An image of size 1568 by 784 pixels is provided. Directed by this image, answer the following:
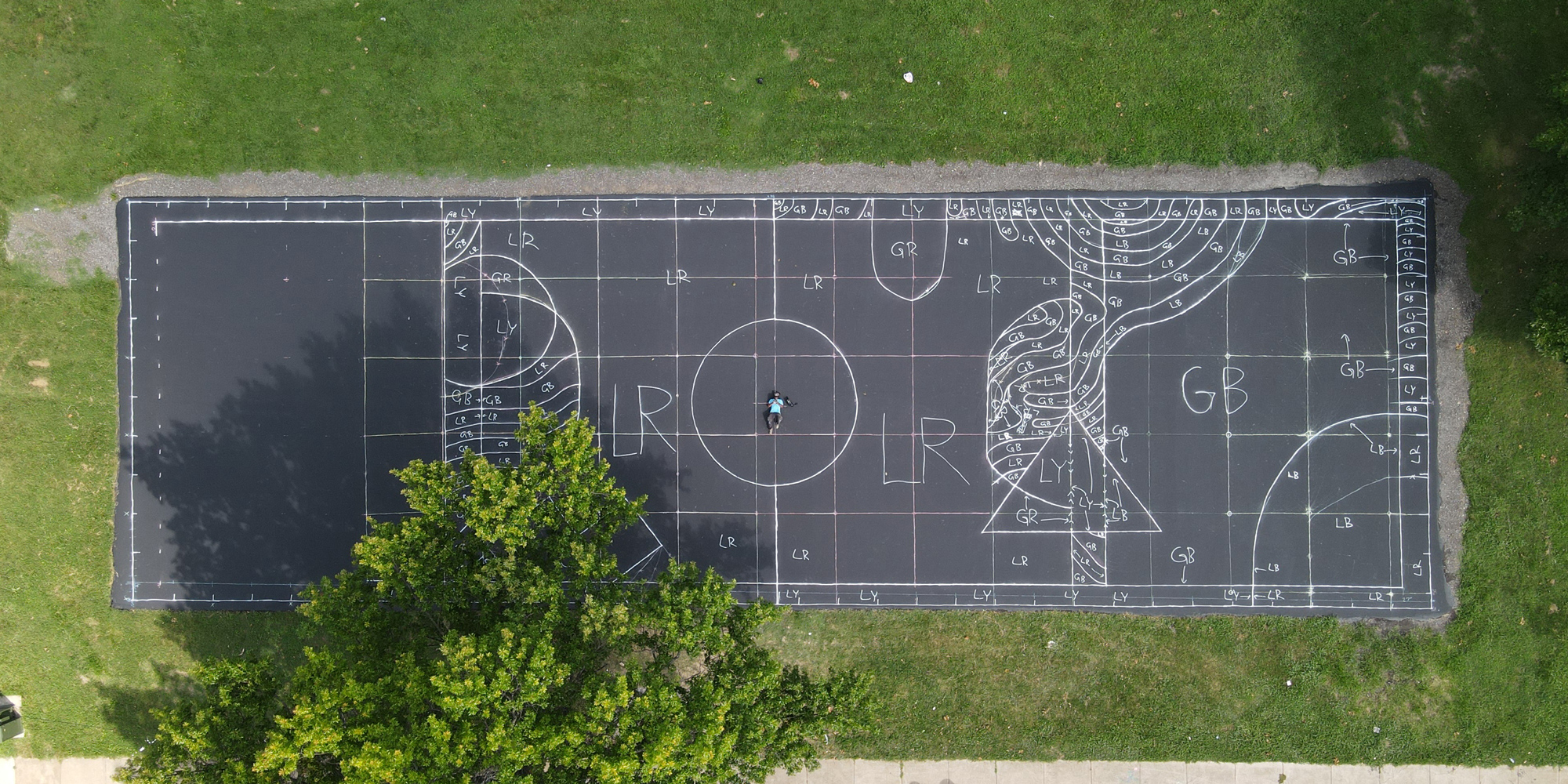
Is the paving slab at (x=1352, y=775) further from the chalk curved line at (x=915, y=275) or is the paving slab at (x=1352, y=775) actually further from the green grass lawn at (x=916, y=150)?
the chalk curved line at (x=915, y=275)

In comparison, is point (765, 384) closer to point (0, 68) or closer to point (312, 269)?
point (312, 269)

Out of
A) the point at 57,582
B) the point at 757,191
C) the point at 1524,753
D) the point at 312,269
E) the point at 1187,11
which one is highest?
the point at 1187,11

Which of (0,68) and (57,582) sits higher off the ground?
(0,68)

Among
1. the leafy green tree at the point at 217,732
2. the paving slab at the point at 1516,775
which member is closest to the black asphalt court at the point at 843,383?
the leafy green tree at the point at 217,732

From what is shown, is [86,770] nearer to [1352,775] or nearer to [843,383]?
[843,383]

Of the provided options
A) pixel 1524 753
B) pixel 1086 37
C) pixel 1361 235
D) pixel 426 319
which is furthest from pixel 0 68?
pixel 1524 753
